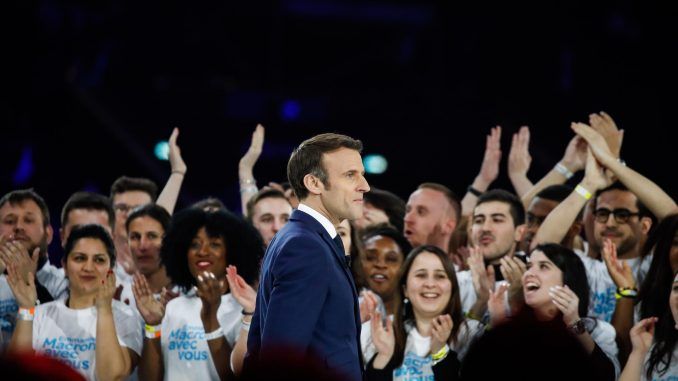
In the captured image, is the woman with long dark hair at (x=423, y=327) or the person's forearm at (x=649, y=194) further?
the person's forearm at (x=649, y=194)

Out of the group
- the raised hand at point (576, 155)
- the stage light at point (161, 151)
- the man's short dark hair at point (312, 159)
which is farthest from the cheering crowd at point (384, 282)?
the stage light at point (161, 151)

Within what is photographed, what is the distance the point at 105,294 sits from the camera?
4785mm

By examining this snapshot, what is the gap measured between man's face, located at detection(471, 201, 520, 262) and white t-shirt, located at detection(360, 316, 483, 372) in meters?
0.68

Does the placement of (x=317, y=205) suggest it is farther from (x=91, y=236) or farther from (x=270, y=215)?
(x=270, y=215)

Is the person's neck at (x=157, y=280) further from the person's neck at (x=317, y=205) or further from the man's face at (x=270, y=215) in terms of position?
the person's neck at (x=317, y=205)

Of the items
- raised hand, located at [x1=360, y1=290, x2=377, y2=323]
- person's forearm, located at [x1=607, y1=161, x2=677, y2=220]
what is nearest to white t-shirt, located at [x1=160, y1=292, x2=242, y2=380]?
raised hand, located at [x1=360, y1=290, x2=377, y2=323]

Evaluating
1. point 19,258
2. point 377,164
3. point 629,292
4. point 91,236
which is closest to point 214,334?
point 91,236

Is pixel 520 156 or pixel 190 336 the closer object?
pixel 190 336

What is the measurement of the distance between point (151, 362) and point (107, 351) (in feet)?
0.82

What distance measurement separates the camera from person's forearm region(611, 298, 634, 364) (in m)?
4.71

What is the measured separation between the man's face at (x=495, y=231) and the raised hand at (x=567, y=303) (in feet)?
3.35

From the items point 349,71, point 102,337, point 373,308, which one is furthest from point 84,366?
point 349,71

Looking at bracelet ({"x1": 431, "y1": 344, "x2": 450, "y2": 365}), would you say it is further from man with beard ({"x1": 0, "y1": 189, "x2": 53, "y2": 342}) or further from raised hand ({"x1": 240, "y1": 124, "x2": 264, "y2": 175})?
raised hand ({"x1": 240, "y1": 124, "x2": 264, "y2": 175})

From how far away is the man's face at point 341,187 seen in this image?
3152 millimetres
